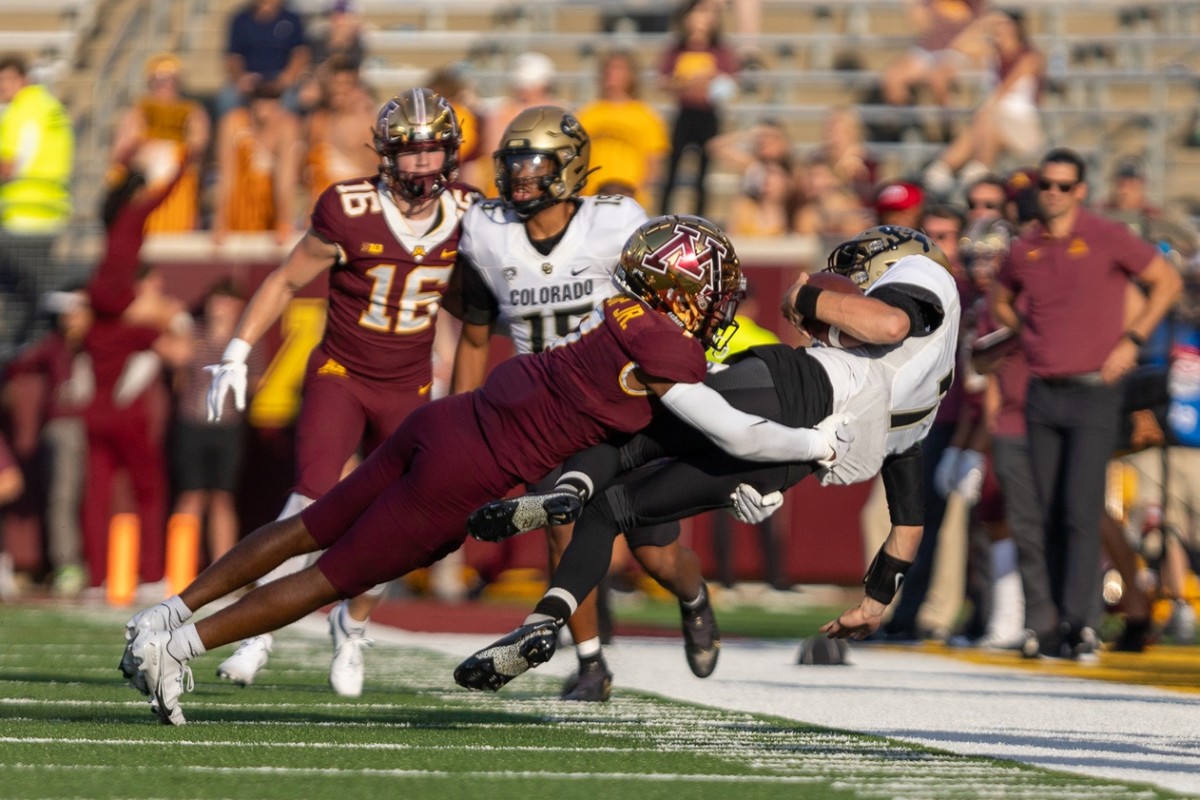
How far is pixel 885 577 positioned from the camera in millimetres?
6070

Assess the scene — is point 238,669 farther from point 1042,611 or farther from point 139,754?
point 1042,611

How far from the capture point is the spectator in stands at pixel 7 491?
11.6 metres

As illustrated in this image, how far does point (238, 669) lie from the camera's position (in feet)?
23.0

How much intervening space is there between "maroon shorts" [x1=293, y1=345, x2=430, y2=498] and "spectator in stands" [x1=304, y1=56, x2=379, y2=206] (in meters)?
6.28

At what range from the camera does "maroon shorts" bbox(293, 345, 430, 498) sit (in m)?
7.39

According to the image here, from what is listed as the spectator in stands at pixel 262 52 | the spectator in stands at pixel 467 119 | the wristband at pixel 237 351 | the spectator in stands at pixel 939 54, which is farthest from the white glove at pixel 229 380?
the spectator in stands at pixel 939 54

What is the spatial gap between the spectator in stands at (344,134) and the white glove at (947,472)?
4.85 metres

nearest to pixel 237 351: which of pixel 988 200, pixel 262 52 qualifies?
pixel 988 200

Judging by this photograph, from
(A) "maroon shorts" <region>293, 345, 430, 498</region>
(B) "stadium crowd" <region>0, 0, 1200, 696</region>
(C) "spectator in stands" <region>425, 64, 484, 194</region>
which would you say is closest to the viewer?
(A) "maroon shorts" <region>293, 345, 430, 498</region>

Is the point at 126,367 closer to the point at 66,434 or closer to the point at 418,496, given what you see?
the point at 66,434

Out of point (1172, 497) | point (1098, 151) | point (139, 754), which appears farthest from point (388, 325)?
point (1098, 151)

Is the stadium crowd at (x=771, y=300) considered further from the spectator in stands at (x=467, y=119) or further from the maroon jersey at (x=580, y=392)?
the maroon jersey at (x=580, y=392)

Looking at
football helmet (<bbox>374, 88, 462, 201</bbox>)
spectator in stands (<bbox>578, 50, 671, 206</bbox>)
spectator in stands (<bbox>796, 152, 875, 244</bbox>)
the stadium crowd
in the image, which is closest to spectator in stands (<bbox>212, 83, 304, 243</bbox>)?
the stadium crowd

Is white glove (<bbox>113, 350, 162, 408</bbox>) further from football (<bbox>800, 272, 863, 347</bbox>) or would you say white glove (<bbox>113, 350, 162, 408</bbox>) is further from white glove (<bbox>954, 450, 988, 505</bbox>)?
football (<bbox>800, 272, 863, 347</bbox>)
